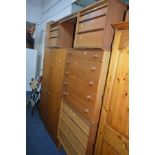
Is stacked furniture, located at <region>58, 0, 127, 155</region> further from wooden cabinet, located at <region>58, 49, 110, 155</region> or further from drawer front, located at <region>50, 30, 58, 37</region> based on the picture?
drawer front, located at <region>50, 30, 58, 37</region>

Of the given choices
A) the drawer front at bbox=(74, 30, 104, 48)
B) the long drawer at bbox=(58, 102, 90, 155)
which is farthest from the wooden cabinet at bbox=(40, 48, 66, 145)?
the drawer front at bbox=(74, 30, 104, 48)

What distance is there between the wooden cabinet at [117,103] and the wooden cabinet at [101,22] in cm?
10

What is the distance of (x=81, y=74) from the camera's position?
2.13 metres

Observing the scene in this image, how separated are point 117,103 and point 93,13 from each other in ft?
3.47

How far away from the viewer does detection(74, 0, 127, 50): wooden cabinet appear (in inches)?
67.2

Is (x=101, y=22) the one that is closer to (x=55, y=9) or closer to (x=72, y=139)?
(x=72, y=139)

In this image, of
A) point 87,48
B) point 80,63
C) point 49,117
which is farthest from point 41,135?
point 87,48

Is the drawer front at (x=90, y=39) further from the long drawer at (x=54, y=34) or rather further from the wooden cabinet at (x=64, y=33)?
the long drawer at (x=54, y=34)

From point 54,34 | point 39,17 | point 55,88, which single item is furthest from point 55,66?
point 39,17

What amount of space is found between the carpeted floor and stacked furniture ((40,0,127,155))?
140 millimetres

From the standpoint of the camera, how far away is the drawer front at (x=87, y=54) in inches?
70.4

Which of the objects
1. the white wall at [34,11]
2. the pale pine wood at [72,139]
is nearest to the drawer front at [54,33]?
the pale pine wood at [72,139]

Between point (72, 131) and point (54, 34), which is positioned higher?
point (54, 34)
